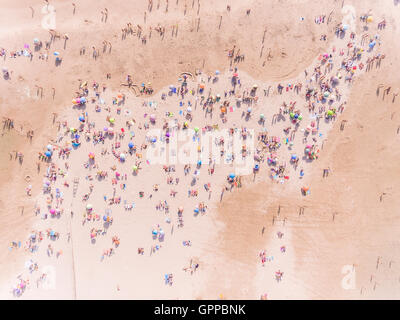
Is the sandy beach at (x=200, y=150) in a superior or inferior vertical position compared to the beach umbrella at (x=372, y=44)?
inferior

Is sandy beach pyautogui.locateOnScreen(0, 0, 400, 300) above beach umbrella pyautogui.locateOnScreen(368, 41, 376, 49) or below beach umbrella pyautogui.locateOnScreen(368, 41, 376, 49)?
below

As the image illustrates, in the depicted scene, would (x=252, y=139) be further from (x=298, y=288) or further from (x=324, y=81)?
(x=298, y=288)

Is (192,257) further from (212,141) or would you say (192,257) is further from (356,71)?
(356,71)

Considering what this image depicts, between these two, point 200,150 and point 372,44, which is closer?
point 372,44

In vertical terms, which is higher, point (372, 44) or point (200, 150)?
point (372, 44)

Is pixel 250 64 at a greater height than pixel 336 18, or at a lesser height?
lesser

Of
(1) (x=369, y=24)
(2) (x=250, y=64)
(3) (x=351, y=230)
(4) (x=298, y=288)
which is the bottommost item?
(4) (x=298, y=288)

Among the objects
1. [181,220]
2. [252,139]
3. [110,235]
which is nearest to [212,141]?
[252,139]
